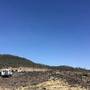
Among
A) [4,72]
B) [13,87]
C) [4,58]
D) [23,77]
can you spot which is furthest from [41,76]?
[4,58]

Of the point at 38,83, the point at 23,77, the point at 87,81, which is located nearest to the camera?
the point at 38,83

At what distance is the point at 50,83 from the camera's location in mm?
65875

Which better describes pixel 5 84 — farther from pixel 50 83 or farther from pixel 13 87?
pixel 50 83

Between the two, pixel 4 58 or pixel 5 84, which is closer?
pixel 5 84

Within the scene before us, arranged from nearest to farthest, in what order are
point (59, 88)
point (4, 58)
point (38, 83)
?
1. point (59, 88)
2. point (38, 83)
3. point (4, 58)

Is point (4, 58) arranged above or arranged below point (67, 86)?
above

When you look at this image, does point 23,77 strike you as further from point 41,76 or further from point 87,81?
point 87,81

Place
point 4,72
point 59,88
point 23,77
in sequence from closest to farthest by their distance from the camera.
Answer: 1. point 59,88
2. point 23,77
3. point 4,72

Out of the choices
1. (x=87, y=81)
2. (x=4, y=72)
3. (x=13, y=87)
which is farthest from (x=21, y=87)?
(x=4, y=72)

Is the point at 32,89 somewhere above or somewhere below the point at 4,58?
below

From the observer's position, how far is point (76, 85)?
2616 inches

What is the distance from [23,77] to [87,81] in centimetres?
1567

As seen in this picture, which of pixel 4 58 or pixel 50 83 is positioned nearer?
pixel 50 83

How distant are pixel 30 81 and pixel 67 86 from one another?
10432 mm
